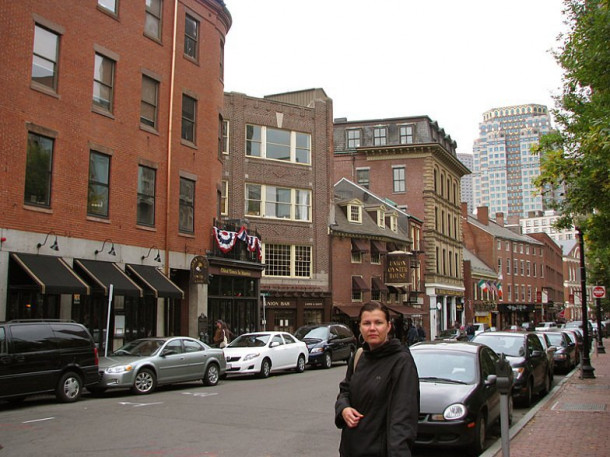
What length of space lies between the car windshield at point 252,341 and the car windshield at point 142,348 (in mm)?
4533

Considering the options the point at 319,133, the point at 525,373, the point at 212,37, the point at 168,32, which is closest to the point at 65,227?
the point at 168,32

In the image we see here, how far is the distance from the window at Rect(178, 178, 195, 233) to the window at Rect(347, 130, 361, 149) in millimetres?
33226

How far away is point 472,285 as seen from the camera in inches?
2633

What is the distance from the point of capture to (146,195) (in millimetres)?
22766

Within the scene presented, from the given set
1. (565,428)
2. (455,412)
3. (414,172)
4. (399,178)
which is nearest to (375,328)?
(455,412)

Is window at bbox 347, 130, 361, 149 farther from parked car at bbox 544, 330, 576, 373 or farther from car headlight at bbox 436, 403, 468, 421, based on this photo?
car headlight at bbox 436, 403, 468, 421

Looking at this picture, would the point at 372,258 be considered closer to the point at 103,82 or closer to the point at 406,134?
the point at 406,134

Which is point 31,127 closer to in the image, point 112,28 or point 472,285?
point 112,28

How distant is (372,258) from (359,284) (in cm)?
328

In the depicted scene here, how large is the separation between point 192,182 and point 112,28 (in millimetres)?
6523

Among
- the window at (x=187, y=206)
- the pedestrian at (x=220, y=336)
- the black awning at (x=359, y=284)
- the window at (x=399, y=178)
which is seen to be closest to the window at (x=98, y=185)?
the window at (x=187, y=206)

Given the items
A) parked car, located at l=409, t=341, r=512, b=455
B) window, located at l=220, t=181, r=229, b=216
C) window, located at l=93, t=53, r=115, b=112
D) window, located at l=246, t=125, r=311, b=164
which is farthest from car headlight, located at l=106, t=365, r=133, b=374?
window, located at l=246, t=125, r=311, b=164

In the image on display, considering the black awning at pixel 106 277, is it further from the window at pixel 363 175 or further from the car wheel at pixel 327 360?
the window at pixel 363 175

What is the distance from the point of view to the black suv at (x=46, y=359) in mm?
13023
